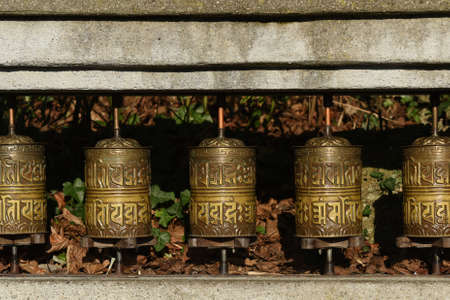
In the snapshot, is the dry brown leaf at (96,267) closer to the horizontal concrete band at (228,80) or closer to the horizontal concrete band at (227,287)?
the horizontal concrete band at (227,287)

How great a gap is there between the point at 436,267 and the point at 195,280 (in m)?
1.19

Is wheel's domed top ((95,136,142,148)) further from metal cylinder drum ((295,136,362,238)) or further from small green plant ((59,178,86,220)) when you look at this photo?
small green plant ((59,178,86,220))

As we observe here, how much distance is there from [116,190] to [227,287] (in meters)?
0.70

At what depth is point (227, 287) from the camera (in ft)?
13.3

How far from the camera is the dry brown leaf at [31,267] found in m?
4.96

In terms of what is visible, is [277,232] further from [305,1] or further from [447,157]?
[305,1]

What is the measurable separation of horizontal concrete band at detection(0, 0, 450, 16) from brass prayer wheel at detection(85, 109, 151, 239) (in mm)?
660

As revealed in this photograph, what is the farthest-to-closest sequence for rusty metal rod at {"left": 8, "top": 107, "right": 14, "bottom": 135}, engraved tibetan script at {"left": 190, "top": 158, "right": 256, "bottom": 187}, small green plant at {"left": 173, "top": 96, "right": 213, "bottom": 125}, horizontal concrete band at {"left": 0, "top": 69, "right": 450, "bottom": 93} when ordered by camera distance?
1. small green plant at {"left": 173, "top": 96, "right": 213, "bottom": 125}
2. rusty metal rod at {"left": 8, "top": 107, "right": 14, "bottom": 135}
3. engraved tibetan script at {"left": 190, "top": 158, "right": 256, "bottom": 187}
4. horizontal concrete band at {"left": 0, "top": 69, "right": 450, "bottom": 93}

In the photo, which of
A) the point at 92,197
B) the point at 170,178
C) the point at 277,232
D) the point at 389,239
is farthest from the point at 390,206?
the point at 92,197

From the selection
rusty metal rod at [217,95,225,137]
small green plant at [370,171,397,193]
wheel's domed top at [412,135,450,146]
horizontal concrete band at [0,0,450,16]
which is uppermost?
horizontal concrete band at [0,0,450,16]

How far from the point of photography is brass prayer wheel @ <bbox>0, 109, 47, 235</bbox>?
4.29 meters

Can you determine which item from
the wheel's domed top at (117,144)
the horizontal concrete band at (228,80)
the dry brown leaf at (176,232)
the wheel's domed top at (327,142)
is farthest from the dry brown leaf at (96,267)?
the wheel's domed top at (327,142)

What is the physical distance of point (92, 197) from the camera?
13.9ft

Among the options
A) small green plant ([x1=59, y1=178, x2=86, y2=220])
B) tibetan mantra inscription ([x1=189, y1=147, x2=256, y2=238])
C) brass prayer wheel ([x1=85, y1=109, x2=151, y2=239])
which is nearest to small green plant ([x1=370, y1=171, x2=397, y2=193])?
tibetan mantra inscription ([x1=189, y1=147, x2=256, y2=238])
